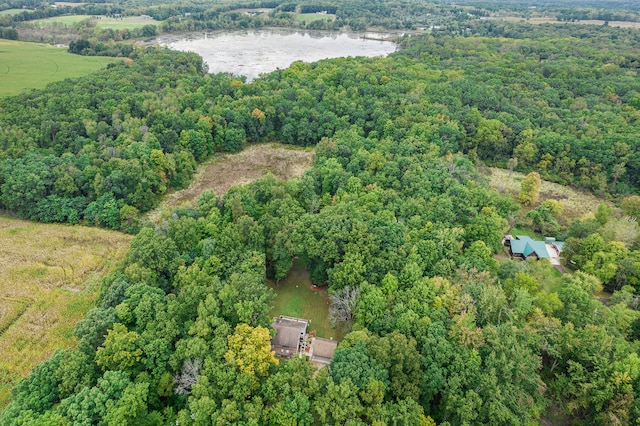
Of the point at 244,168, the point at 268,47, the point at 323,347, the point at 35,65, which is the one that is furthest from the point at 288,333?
the point at 268,47

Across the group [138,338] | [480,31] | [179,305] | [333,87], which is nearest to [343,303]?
[179,305]

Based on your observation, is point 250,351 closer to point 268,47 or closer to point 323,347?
point 323,347

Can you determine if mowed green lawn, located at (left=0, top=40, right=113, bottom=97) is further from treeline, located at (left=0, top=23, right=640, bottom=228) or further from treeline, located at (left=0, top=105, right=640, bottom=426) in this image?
treeline, located at (left=0, top=105, right=640, bottom=426)

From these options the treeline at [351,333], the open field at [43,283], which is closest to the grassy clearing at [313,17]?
the open field at [43,283]

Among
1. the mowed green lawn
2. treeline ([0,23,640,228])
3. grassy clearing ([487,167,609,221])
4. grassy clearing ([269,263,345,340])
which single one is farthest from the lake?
grassy clearing ([269,263,345,340])

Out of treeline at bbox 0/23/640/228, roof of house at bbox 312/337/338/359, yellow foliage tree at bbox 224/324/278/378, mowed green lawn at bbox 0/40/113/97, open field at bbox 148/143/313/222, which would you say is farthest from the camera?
mowed green lawn at bbox 0/40/113/97

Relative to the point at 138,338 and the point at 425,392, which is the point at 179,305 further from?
the point at 425,392
